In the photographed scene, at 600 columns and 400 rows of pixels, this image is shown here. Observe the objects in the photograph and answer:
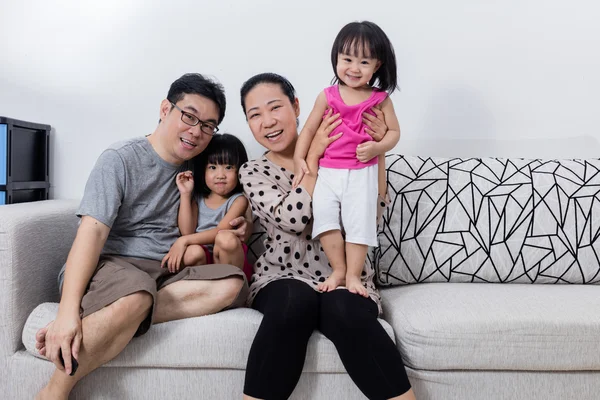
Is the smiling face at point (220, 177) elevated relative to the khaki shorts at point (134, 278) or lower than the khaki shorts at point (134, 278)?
elevated

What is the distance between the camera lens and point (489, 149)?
2152 mm

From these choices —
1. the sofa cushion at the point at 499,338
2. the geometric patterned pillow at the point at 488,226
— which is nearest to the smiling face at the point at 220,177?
the geometric patterned pillow at the point at 488,226

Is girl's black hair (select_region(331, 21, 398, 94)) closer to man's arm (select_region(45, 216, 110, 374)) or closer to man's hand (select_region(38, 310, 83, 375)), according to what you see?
man's arm (select_region(45, 216, 110, 374))

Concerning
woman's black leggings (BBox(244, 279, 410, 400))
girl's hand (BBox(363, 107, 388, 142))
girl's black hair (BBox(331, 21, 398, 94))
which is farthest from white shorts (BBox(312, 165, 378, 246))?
girl's black hair (BBox(331, 21, 398, 94))

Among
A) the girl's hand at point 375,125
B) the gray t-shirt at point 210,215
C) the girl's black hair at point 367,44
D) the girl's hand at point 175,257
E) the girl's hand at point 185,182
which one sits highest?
the girl's black hair at point 367,44

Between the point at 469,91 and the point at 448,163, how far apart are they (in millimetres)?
443

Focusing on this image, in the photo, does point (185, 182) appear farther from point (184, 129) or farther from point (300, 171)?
point (300, 171)

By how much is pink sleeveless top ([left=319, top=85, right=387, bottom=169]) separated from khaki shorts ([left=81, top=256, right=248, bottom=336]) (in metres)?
0.44

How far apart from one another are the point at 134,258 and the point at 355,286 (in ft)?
2.20

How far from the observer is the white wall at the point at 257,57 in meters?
2.03

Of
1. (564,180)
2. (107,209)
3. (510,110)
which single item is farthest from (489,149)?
(107,209)

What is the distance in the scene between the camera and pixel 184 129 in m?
1.48

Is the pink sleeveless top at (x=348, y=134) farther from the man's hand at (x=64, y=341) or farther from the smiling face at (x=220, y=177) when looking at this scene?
the man's hand at (x=64, y=341)

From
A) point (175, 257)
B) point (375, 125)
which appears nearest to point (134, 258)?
point (175, 257)
